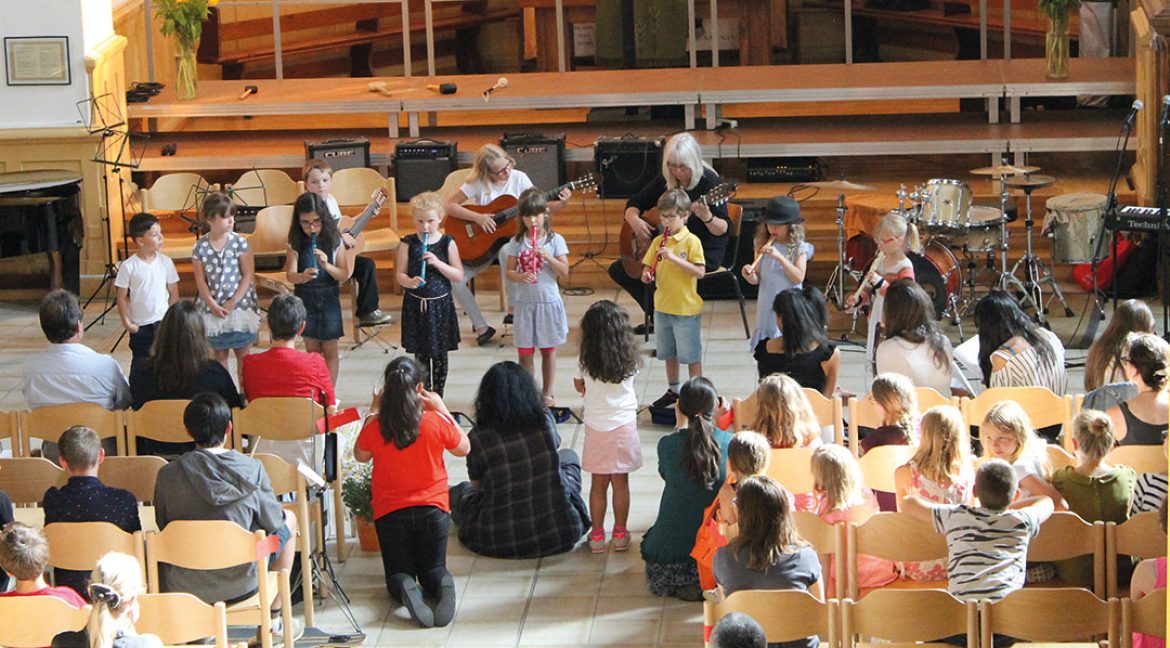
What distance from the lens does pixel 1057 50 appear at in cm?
1241

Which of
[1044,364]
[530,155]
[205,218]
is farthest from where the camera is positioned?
[530,155]

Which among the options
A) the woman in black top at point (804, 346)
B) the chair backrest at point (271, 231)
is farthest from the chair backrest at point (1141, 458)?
the chair backrest at point (271, 231)

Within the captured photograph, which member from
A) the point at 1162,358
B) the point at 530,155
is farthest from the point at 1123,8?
the point at 1162,358

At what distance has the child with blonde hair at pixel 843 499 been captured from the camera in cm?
580

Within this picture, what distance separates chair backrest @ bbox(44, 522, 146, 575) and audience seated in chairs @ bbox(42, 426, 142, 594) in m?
0.14

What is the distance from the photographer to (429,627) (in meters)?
6.60

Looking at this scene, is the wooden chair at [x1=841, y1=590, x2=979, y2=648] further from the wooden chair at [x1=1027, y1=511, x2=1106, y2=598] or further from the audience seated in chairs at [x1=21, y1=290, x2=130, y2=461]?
the audience seated in chairs at [x1=21, y1=290, x2=130, y2=461]

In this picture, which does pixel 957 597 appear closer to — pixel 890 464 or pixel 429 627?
pixel 890 464

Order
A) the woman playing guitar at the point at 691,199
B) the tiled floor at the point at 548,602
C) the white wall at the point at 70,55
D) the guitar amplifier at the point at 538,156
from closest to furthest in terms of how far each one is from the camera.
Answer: the tiled floor at the point at 548,602, the woman playing guitar at the point at 691,199, the white wall at the point at 70,55, the guitar amplifier at the point at 538,156

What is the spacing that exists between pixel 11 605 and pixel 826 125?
878cm

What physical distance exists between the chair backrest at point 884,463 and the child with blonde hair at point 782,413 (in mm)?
297

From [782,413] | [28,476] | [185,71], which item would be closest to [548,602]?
[782,413]

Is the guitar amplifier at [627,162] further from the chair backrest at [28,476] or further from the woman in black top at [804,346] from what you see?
the chair backrest at [28,476]

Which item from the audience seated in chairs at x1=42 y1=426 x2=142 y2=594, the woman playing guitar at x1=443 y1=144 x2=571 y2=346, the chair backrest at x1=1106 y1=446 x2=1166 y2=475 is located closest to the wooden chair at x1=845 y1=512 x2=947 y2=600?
the chair backrest at x1=1106 y1=446 x2=1166 y2=475
